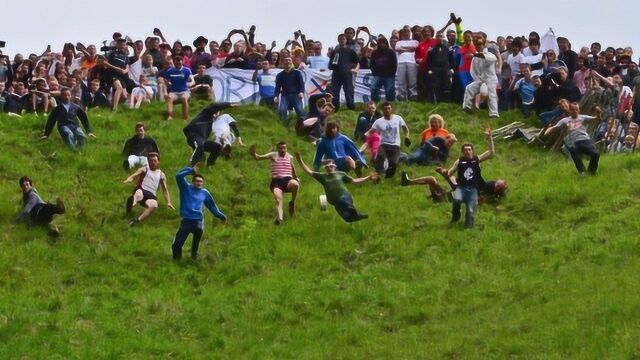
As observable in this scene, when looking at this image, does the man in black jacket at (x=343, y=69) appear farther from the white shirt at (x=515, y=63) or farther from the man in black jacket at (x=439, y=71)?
the white shirt at (x=515, y=63)

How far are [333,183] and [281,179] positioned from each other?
118 cm

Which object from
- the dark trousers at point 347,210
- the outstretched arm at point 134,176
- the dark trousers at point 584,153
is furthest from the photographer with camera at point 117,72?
the dark trousers at point 584,153

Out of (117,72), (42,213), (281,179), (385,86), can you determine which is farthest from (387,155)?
(42,213)

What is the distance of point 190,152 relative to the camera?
3472 cm

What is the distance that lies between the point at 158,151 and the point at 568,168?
9061 mm

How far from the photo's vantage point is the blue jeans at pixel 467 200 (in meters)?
29.7

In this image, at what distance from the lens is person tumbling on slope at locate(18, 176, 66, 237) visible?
2981cm

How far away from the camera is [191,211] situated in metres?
28.4

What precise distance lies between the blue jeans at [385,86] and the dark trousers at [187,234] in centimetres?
1061

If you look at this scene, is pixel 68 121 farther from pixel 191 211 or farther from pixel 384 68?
pixel 384 68

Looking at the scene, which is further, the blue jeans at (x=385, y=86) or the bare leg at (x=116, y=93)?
the blue jeans at (x=385, y=86)

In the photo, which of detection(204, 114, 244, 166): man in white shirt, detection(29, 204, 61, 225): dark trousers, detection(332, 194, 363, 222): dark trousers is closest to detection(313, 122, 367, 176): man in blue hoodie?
detection(332, 194, 363, 222): dark trousers

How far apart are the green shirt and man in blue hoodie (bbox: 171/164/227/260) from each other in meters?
2.60

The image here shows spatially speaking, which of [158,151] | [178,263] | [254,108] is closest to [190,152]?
[158,151]
